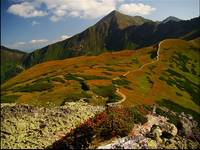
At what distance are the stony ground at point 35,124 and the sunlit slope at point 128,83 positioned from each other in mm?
8447


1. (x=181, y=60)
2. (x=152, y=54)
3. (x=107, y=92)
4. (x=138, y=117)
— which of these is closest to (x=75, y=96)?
(x=107, y=92)

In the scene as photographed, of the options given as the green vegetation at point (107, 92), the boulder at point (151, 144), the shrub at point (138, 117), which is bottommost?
the green vegetation at point (107, 92)

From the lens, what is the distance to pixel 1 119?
3456 centimetres

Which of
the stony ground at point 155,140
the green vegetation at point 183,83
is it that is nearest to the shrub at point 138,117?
the stony ground at point 155,140

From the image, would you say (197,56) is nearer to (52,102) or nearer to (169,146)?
(52,102)

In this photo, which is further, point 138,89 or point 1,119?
point 138,89

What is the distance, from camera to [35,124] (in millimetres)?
35469

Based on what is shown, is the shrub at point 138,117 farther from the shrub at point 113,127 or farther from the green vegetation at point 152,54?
the green vegetation at point 152,54

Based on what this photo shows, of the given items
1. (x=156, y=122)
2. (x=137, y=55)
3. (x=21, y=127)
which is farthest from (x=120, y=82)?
(x=137, y=55)

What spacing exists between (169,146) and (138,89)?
4951cm

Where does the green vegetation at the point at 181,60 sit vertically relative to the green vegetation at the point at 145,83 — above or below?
above

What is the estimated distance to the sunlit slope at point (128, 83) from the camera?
188 ft

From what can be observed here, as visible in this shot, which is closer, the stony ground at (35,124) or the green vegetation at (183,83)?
the stony ground at (35,124)

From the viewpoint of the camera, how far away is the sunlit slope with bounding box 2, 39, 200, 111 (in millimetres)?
57375
